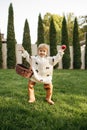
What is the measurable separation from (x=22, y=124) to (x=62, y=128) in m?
0.61

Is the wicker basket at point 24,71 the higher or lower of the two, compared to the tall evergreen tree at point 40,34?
lower

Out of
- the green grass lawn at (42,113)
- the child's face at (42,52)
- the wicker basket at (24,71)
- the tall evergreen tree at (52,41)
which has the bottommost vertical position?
the green grass lawn at (42,113)

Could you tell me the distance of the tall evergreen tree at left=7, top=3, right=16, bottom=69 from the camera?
75.4 feet

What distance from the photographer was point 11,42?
2323 centimetres

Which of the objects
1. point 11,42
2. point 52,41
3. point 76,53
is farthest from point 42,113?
point 76,53

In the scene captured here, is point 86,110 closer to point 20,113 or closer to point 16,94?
point 20,113

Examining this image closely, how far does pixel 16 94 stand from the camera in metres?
6.84

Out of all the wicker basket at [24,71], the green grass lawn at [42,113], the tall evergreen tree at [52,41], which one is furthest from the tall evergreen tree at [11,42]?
the wicker basket at [24,71]

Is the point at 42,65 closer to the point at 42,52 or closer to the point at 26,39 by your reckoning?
the point at 42,52

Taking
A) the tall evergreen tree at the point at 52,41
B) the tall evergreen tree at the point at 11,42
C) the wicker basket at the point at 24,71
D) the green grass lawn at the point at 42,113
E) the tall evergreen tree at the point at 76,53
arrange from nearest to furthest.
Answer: the green grass lawn at the point at 42,113, the wicker basket at the point at 24,71, the tall evergreen tree at the point at 11,42, the tall evergreen tree at the point at 52,41, the tall evergreen tree at the point at 76,53

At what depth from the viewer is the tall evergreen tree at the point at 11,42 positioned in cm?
2298

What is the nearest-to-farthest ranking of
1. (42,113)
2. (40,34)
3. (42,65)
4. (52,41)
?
1. (42,113)
2. (42,65)
3. (40,34)
4. (52,41)

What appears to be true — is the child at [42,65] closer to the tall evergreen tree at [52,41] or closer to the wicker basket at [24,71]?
the wicker basket at [24,71]

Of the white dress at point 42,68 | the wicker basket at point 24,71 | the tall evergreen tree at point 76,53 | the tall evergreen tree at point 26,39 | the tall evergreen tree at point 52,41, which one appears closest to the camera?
the wicker basket at point 24,71
